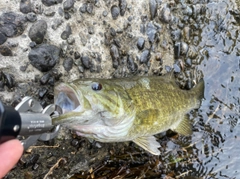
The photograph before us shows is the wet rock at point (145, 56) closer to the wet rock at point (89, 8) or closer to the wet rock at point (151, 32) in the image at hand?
the wet rock at point (151, 32)

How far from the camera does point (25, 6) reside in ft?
11.0

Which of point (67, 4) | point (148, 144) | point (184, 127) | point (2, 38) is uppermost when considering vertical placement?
point (67, 4)

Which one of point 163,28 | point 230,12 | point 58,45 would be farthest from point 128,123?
point 230,12

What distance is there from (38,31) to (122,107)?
46.2 inches

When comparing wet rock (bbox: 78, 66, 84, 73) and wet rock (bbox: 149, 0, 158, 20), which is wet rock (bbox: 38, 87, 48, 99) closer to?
wet rock (bbox: 78, 66, 84, 73)

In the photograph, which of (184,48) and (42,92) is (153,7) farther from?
(42,92)

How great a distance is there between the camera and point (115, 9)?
4.00 metres

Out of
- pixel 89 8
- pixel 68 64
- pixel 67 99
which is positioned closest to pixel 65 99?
pixel 67 99

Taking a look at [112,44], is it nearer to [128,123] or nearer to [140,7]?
[140,7]

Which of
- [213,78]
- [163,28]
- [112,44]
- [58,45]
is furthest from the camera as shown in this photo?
[213,78]

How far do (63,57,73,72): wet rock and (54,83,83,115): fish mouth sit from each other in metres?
0.81

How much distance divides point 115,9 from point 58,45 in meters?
0.91

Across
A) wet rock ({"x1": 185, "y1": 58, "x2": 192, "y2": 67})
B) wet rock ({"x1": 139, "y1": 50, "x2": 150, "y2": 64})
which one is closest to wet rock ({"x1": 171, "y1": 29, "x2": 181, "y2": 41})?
wet rock ({"x1": 185, "y1": 58, "x2": 192, "y2": 67})

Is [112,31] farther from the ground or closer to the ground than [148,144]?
farther from the ground
